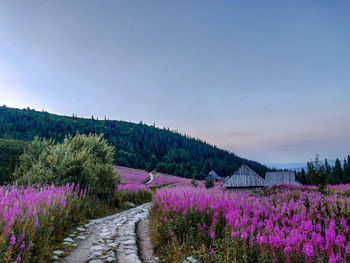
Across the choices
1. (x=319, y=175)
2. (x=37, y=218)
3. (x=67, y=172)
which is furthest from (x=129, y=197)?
(x=319, y=175)

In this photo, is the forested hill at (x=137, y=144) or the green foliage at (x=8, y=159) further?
the forested hill at (x=137, y=144)

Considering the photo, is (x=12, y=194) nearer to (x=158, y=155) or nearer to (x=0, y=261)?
(x=0, y=261)

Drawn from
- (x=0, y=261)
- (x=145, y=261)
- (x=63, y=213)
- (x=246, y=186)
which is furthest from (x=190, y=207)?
(x=246, y=186)

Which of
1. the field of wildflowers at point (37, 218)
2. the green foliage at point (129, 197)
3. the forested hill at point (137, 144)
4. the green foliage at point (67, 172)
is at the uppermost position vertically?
the forested hill at point (137, 144)

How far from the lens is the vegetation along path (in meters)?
4.45

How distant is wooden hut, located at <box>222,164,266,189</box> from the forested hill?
54.6 m

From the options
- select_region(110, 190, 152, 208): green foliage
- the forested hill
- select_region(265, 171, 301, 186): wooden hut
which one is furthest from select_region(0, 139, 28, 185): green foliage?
the forested hill

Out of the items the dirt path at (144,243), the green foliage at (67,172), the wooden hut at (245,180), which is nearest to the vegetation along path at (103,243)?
the dirt path at (144,243)

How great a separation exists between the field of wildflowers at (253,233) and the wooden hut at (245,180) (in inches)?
898

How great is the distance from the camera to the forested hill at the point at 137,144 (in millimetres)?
89600

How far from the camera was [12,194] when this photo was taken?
585 cm

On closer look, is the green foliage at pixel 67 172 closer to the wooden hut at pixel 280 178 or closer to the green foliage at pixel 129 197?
the green foliage at pixel 129 197

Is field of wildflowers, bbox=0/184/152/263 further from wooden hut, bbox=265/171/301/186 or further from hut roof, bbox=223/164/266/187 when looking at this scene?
wooden hut, bbox=265/171/301/186

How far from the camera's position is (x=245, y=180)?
27.4 meters
